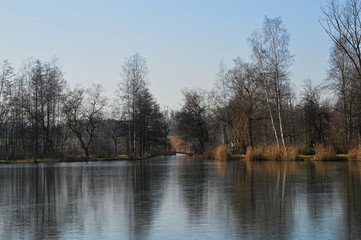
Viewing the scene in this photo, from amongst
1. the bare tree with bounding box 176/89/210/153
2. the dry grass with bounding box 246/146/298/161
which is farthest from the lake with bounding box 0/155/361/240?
the bare tree with bounding box 176/89/210/153

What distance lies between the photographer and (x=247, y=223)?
446 inches

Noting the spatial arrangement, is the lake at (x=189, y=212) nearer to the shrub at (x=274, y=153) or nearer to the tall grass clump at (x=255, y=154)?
the shrub at (x=274, y=153)

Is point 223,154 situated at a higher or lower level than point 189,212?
higher

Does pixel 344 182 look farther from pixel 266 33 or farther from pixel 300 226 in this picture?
pixel 266 33

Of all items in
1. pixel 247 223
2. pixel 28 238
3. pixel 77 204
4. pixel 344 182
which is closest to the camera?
pixel 28 238

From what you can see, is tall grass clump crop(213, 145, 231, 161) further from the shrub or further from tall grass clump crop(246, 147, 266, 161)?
the shrub

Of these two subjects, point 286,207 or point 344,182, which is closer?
point 286,207

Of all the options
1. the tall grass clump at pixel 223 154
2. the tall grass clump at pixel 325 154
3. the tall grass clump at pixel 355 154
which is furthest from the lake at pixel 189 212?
the tall grass clump at pixel 223 154

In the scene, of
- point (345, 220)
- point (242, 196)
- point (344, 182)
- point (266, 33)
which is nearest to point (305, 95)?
point (266, 33)

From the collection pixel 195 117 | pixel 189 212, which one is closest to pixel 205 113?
pixel 195 117

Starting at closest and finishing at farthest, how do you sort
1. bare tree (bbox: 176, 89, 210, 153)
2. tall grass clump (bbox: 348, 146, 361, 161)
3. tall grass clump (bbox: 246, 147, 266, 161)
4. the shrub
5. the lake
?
the lake
tall grass clump (bbox: 348, 146, 361, 161)
the shrub
tall grass clump (bbox: 246, 147, 266, 161)
bare tree (bbox: 176, 89, 210, 153)

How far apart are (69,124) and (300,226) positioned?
198 feet

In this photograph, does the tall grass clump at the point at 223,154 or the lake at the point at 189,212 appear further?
the tall grass clump at the point at 223,154

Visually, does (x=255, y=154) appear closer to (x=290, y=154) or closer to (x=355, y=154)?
(x=290, y=154)
